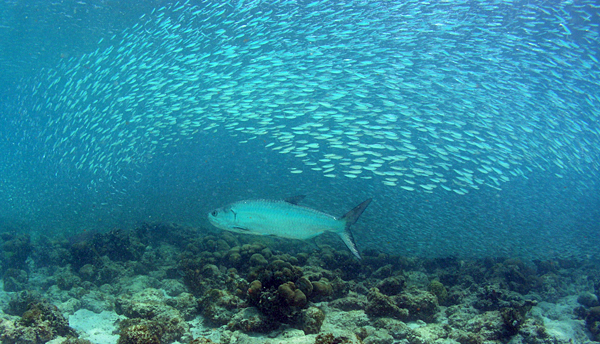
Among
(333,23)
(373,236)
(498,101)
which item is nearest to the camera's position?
(333,23)

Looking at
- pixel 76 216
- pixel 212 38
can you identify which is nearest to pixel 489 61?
pixel 212 38

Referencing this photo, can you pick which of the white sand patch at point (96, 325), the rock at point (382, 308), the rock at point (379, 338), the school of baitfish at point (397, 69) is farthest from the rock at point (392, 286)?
the school of baitfish at point (397, 69)

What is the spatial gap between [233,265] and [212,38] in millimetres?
14922

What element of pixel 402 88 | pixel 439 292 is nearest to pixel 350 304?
pixel 439 292

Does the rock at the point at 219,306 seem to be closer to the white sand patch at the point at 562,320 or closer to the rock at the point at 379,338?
the rock at the point at 379,338

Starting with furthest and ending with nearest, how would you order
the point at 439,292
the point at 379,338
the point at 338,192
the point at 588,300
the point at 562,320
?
the point at 338,192 < the point at 588,300 < the point at 439,292 < the point at 562,320 < the point at 379,338

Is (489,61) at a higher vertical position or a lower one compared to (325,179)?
higher

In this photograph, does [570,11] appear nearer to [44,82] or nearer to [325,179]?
[325,179]

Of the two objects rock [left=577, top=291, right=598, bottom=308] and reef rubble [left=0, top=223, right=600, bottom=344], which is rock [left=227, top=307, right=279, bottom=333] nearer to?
reef rubble [left=0, top=223, right=600, bottom=344]

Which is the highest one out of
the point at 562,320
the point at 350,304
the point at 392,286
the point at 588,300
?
the point at 350,304

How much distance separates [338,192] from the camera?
Answer: 19.0m

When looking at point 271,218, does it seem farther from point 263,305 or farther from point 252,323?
point 252,323

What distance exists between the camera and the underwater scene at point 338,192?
4.38 m

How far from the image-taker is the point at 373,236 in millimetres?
17047
